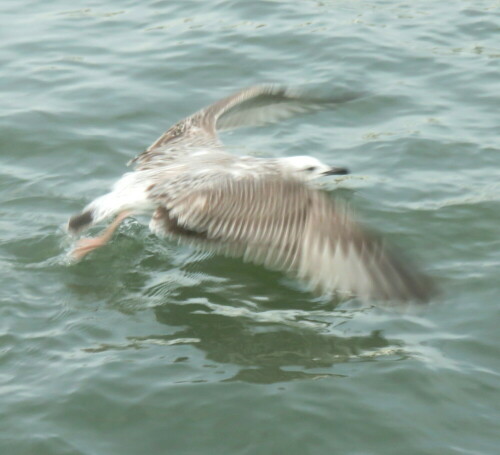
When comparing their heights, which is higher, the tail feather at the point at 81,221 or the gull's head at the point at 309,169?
the gull's head at the point at 309,169

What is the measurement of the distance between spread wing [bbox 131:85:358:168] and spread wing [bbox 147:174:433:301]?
1063mm

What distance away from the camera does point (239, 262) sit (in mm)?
7301

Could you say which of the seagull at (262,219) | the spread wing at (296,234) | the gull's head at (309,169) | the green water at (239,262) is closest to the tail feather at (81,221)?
the seagull at (262,219)

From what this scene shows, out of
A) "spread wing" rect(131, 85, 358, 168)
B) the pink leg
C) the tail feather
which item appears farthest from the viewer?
"spread wing" rect(131, 85, 358, 168)

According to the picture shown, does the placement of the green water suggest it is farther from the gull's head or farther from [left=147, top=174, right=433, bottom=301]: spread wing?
the gull's head

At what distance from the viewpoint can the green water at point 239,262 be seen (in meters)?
5.42

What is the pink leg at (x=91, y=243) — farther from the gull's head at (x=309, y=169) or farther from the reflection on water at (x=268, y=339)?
the gull's head at (x=309, y=169)

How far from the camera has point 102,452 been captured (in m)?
5.13

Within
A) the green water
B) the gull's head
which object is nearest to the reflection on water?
the green water

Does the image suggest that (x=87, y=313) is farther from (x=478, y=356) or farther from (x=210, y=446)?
(x=478, y=356)

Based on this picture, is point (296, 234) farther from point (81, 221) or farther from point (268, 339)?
point (81, 221)

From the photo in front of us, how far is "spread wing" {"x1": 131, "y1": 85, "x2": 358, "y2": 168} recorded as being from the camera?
301 inches

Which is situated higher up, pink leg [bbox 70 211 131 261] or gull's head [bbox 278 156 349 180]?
gull's head [bbox 278 156 349 180]

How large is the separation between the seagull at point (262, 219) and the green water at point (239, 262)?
1.37 feet
